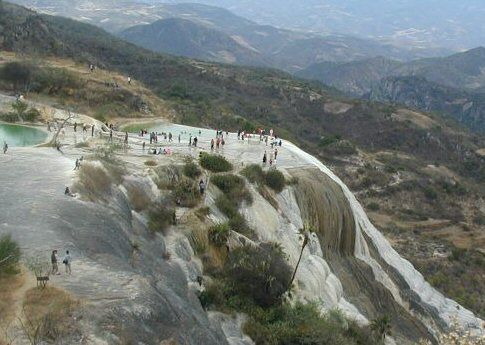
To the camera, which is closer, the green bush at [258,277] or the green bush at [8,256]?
the green bush at [8,256]

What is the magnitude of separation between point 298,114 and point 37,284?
363 feet

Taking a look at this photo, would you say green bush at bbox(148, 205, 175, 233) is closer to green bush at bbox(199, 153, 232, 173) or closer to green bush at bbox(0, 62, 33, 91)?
green bush at bbox(199, 153, 232, 173)

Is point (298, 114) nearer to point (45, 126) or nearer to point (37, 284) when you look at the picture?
point (45, 126)

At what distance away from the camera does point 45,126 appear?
39.7 meters

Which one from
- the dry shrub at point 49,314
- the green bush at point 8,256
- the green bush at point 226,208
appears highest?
the green bush at point 8,256

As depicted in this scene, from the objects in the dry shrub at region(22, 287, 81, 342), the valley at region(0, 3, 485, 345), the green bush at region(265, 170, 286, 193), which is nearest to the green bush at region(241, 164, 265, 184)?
the valley at region(0, 3, 485, 345)

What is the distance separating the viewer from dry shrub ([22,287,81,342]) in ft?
38.3

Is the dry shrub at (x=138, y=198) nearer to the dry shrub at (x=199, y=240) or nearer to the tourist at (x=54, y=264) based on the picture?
the dry shrub at (x=199, y=240)

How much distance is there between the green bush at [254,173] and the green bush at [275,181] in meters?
0.30

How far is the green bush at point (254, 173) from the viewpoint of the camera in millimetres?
29297

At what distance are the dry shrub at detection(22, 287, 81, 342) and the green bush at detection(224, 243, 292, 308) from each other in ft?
30.4

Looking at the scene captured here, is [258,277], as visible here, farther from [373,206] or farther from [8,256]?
[373,206]

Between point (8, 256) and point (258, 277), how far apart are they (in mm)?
9872

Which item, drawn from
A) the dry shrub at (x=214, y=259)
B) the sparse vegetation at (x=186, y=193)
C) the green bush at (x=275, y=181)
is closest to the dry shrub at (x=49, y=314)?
the dry shrub at (x=214, y=259)
